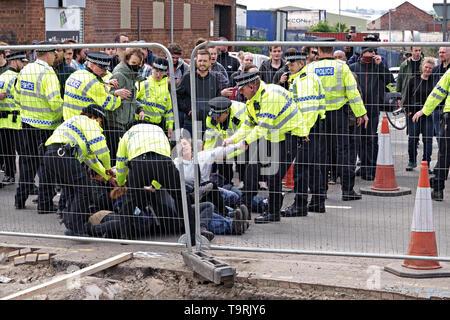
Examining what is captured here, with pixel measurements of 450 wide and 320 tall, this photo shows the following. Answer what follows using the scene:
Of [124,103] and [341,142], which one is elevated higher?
[124,103]

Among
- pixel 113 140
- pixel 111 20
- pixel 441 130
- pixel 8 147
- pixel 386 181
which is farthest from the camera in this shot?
pixel 111 20

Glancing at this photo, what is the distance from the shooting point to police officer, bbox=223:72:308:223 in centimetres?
754

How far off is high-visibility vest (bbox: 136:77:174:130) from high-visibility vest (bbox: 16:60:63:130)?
988 mm

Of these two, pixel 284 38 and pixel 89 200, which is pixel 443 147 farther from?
pixel 284 38

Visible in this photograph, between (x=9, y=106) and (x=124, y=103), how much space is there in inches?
93.3

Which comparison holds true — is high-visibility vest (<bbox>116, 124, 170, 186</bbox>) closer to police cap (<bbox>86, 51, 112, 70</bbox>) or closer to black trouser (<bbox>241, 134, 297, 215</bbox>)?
black trouser (<bbox>241, 134, 297, 215</bbox>)

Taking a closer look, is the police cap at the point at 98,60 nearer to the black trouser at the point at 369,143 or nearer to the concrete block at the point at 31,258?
the concrete block at the point at 31,258

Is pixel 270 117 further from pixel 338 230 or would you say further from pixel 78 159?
pixel 78 159

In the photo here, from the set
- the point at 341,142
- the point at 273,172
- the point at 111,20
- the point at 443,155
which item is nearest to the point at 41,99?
the point at 273,172

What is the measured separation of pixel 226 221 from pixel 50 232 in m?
1.95

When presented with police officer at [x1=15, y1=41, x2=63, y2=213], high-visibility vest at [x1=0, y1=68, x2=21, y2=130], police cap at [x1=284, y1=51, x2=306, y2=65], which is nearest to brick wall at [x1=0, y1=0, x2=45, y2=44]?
high-visibility vest at [x1=0, y1=68, x2=21, y2=130]

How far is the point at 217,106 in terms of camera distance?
7336 millimetres

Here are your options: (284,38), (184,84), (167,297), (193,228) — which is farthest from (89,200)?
(284,38)
